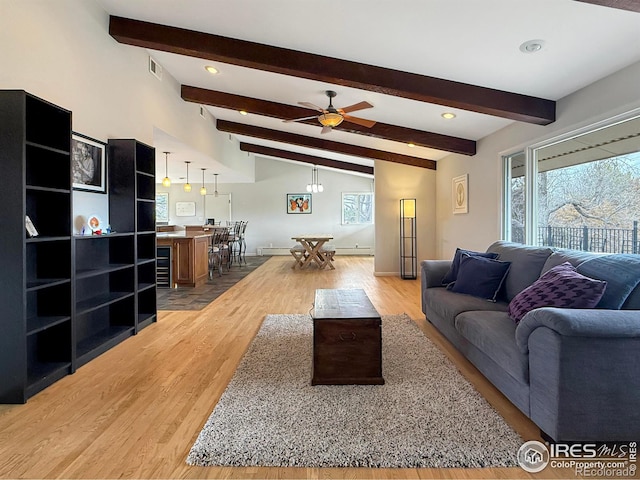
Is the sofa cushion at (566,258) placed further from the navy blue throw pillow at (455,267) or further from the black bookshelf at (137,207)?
the black bookshelf at (137,207)

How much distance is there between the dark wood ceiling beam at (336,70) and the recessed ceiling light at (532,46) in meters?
0.80

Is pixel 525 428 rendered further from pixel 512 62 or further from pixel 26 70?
pixel 26 70

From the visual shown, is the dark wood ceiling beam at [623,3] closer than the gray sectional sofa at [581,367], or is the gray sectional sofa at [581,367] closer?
the gray sectional sofa at [581,367]

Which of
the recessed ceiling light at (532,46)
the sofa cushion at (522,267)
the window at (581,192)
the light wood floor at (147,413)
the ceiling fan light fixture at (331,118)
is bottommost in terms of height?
the light wood floor at (147,413)

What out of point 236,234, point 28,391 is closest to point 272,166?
point 236,234

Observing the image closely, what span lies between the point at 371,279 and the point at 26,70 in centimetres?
574

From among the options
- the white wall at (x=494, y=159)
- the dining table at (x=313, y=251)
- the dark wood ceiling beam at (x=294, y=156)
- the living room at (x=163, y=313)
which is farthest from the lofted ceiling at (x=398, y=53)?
the dark wood ceiling beam at (x=294, y=156)

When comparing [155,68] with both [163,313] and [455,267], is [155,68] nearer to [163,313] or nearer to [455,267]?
[163,313]

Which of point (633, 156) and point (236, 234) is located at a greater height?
point (633, 156)

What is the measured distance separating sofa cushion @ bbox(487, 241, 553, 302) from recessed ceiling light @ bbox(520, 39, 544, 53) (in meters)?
1.58

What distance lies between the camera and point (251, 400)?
219cm

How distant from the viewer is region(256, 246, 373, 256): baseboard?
11438 millimetres

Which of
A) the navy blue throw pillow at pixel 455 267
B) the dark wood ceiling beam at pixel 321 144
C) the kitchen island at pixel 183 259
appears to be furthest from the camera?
the dark wood ceiling beam at pixel 321 144

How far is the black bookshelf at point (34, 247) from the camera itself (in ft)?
7.25
